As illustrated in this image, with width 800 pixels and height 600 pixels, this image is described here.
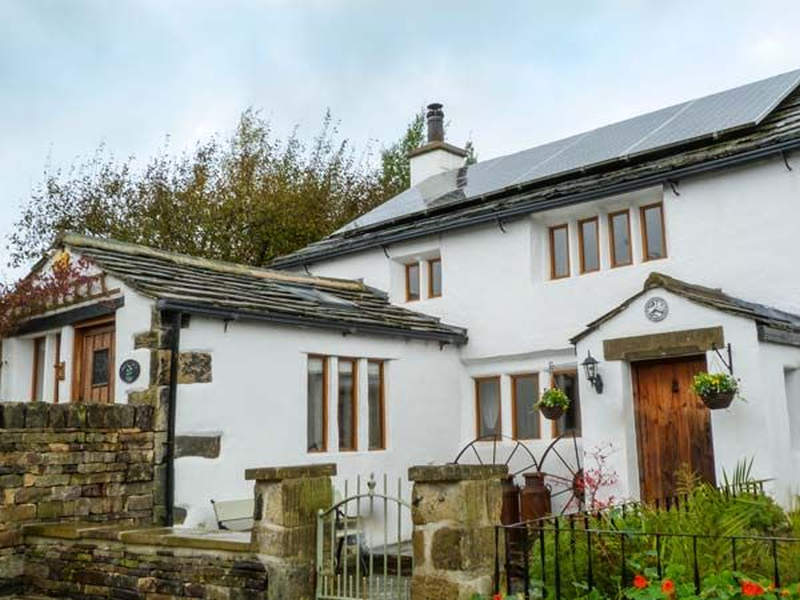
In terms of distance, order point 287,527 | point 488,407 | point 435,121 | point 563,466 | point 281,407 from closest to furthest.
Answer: point 287,527
point 281,407
point 563,466
point 488,407
point 435,121

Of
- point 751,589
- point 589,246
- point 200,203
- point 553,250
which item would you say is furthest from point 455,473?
point 200,203

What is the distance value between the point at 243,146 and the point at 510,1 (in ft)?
55.6

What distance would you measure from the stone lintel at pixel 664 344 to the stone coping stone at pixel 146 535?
5.71 m

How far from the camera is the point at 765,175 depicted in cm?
1048

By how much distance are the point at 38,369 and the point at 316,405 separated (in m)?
4.20

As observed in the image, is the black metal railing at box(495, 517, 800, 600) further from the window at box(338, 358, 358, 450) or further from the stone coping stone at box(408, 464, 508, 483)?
the window at box(338, 358, 358, 450)

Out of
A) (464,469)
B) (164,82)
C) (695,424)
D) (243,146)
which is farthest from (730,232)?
(243,146)

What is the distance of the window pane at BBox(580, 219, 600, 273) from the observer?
40.3 ft

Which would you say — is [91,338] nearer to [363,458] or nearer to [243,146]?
[363,458]

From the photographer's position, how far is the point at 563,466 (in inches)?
469

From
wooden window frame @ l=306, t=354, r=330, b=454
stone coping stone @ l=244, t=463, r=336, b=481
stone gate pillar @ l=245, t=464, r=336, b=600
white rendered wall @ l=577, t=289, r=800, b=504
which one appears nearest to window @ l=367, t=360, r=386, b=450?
wooden window frame @ l=306, t=354, r=330, b=454

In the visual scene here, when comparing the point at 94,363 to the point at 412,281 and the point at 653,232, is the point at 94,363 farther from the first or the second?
the point at 653,232

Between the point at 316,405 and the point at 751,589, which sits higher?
the point at 316,405

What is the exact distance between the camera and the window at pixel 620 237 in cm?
1191
